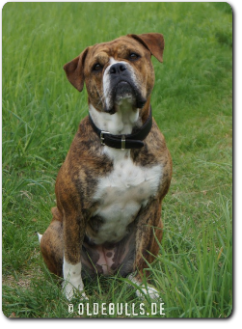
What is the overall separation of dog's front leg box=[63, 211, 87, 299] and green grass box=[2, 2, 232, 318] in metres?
0.08

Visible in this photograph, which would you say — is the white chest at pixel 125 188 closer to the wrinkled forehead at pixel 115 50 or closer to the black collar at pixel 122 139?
the black collar at pixel 122 139

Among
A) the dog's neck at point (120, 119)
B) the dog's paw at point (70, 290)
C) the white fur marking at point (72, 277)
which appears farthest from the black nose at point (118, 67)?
the dog's paw at point (70, 290)

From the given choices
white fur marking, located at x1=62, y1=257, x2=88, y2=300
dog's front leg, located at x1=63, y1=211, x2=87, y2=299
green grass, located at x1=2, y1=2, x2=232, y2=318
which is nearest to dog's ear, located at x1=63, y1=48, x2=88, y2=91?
dog's front leg, located at x1=63, y1=211, x2=87, y2=299

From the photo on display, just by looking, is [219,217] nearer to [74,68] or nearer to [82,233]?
[82,233]

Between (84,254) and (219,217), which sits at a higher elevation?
(219,217)

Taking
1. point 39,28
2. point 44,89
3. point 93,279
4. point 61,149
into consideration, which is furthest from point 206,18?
point 93,279

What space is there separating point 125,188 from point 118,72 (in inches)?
25.3

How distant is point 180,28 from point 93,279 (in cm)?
412

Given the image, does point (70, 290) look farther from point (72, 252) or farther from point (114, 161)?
point (114, 161)

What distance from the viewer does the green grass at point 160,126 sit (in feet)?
8.30

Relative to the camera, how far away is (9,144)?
421 centimetres

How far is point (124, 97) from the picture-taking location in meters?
2.78

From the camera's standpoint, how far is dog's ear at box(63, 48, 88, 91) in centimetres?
302

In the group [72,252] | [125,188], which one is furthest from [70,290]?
[125,188]
